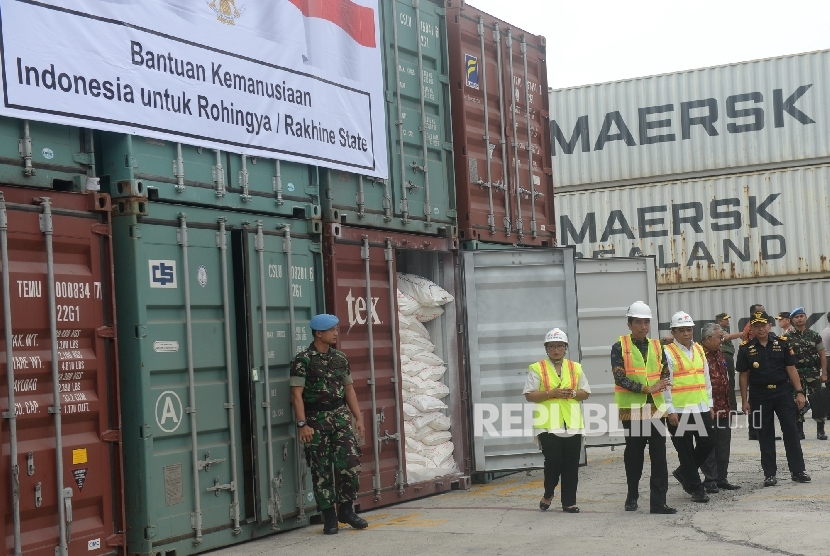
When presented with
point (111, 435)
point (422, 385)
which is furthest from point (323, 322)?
point (422, 385)

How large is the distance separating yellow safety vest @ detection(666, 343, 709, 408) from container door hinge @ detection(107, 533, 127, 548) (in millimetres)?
4889

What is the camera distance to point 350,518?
9305mm

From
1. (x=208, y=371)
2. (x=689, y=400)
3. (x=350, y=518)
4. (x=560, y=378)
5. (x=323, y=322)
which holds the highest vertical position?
(x=323, y=322)

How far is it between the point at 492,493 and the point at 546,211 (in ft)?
12.4

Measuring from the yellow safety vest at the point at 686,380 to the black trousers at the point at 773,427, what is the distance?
4.11 ft

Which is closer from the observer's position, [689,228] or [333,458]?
[333,458]

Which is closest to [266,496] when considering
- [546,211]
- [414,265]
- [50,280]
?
[50,280]

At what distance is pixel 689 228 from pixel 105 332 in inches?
653

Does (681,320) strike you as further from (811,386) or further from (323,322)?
(811,386)

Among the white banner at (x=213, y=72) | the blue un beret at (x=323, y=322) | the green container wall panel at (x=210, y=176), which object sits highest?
the white banner at (x=213, y=72)

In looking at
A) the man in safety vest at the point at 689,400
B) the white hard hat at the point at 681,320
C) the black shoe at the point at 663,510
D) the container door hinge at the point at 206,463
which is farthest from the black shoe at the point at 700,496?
the container door hinge at the point at 206,463

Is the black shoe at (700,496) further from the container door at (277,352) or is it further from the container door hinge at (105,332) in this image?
the container door hinge at (105,332)

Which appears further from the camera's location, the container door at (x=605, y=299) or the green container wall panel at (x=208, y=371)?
the container door at (x=605, y=299)

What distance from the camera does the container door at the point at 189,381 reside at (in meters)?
8.05
